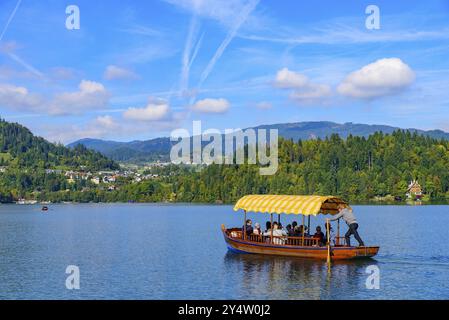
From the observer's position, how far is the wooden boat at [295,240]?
5147cm

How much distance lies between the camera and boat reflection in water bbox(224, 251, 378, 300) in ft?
130

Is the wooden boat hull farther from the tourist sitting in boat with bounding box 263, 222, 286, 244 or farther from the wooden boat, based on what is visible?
the tourist sitting in boat with bounding box 263, 222, 286, 244

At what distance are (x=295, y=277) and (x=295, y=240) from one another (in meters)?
9.13

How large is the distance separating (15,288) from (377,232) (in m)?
57.2

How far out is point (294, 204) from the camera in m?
53.6

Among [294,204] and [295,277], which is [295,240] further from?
[295,277]

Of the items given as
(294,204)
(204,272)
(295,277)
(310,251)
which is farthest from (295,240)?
(204,272)

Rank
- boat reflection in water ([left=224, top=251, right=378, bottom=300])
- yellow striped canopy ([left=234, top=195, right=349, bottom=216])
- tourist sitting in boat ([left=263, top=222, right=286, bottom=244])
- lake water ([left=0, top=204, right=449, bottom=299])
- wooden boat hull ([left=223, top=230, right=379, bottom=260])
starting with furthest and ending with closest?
1. tourist sitting in boat ([left=263, top=222, right=286, bottom=244])
2. yellow striped canopy ([left=234, top=195, right=349, bottom=216])
3. wooden boat hull ([left=223, top=230, right=379, bottom=260])
4. lake water ([left=0, top=204, right=449, bottom=299])
5. boat reflection in water ([left=224, top=251, right=378, bottom=300])

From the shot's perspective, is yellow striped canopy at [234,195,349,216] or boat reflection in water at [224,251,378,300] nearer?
boat reflection in water at [224,251,378,300]

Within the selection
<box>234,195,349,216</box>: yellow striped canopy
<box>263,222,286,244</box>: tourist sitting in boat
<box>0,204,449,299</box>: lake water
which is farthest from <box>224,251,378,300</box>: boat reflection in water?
<box>234,195,349,216</box>: yellow striped canopy

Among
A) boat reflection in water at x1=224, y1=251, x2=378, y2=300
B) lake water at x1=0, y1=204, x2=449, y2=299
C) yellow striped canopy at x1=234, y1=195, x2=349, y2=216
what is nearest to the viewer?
boat reflection in water at x1=224, y1=251, x2=378, y2=300

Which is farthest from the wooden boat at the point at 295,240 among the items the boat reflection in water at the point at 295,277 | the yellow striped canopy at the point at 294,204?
the boat reflection in water at the point at 295,277
